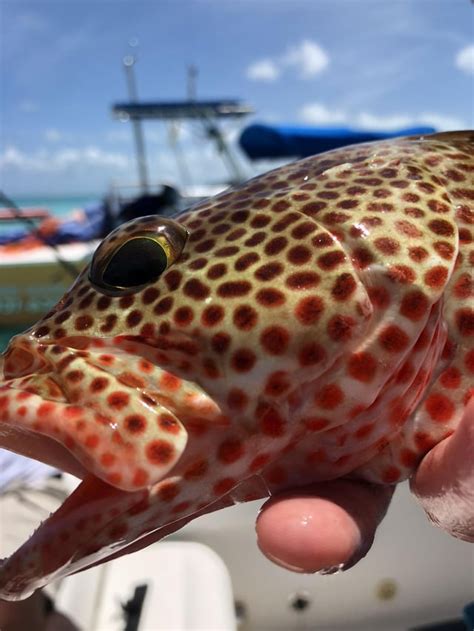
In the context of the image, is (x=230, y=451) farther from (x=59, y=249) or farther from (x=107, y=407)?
(x=59, y=249)

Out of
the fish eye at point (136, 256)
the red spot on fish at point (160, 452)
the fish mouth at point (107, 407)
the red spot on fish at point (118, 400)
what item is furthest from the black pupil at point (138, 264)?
the red spot on fish at point (160, 452)

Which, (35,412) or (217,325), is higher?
(217,325)

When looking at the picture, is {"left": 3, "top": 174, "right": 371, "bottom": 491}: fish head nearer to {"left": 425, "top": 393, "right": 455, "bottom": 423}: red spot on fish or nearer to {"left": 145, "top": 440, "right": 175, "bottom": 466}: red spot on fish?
{"left": 145, "top": 440, "right": 175, "bottom": 466}: red spot on fish

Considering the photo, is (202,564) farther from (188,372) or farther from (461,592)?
(188,372)

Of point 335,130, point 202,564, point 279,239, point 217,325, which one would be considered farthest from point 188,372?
point 335,130

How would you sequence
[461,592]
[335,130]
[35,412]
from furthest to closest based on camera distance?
[335,130] → [461,592] → [35,412]

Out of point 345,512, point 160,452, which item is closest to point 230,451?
point 160,452

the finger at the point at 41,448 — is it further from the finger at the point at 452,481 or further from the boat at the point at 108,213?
the boat at the point at 108,213
